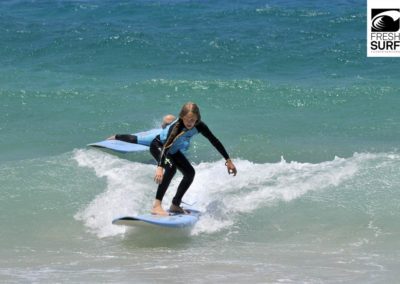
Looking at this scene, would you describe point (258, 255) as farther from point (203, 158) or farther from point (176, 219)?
point (203, 158)

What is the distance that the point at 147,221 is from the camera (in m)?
8.14

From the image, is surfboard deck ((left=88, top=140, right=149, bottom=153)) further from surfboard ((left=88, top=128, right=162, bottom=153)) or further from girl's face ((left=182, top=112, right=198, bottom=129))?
girl's face ((left=182, top=112, right=198, bottom=129))

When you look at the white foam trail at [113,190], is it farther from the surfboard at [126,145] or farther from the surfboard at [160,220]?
the surfboard at [160,220]

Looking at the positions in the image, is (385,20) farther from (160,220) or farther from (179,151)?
(160,220)

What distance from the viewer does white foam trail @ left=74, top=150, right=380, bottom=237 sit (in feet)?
29.7

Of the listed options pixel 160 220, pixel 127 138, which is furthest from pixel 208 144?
pixel 160 220

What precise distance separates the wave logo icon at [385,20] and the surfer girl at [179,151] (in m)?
9.86

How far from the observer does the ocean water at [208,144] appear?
25.5ft

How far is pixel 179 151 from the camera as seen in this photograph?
8.42 meters

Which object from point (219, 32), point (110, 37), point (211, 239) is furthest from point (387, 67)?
point (211, 239)

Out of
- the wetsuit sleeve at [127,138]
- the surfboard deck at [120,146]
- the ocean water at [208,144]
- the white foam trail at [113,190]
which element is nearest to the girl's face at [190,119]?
the ocean water at [208,144]

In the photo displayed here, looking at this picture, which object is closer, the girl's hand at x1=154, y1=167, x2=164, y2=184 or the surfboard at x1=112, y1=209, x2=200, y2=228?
the girl's hand at x1=154, y1=167, x2=164, y2=184

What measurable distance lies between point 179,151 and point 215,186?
5.97ft

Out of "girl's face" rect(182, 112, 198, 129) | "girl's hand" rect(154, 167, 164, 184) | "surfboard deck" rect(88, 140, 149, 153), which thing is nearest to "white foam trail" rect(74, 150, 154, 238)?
"surfboard deck" rect(88, 140, 149, 153)
